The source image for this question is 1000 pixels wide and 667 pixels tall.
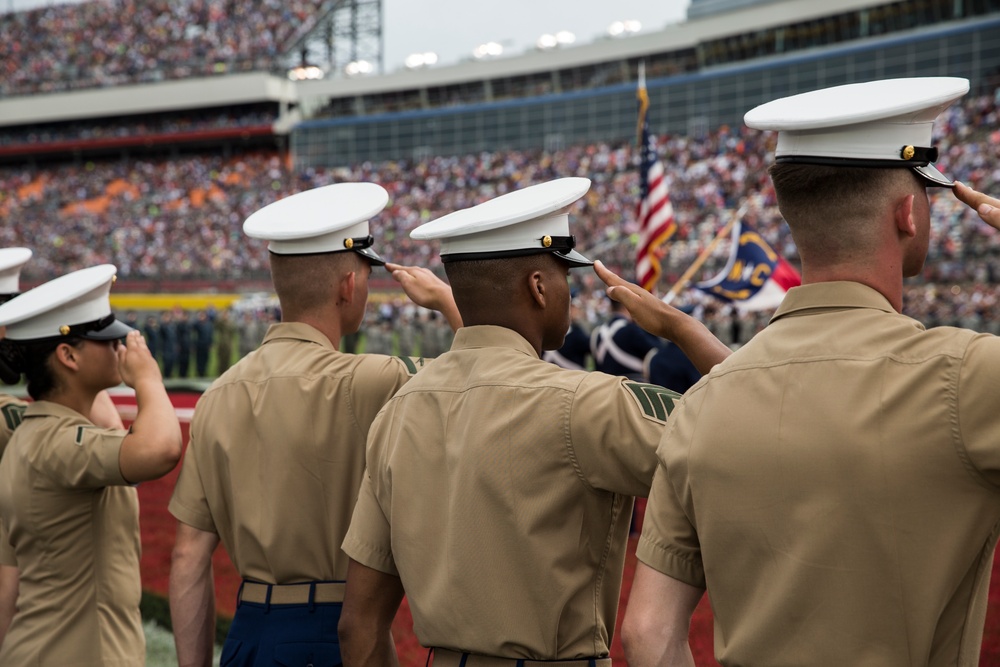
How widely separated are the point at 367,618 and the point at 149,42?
5639 cm

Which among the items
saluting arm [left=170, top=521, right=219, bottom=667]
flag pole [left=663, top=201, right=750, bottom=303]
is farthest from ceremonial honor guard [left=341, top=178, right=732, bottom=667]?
flag pole [left=663, top=201, right=750, bottom=303]

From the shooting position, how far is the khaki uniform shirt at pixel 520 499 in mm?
1961

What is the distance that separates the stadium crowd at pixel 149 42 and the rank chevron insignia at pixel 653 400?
168ft

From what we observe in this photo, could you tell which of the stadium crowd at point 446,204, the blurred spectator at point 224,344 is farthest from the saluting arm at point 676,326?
the blurred spectator at point 224,344

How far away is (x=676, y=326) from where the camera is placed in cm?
210

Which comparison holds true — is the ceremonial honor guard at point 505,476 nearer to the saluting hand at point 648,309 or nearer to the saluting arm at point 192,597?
the saluting hand at point 648,309

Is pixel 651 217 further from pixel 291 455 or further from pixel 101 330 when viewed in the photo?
pixel 291 455

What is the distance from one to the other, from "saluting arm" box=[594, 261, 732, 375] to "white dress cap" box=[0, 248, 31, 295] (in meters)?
2.88

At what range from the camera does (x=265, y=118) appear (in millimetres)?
49125

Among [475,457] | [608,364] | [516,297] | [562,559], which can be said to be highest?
[516,297]

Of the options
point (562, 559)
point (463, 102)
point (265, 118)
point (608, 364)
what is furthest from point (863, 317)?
point (265, 118)

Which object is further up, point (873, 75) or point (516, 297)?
point (873, 75)

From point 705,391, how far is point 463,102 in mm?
42843

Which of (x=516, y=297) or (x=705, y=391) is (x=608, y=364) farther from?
(x=705, y=391)
